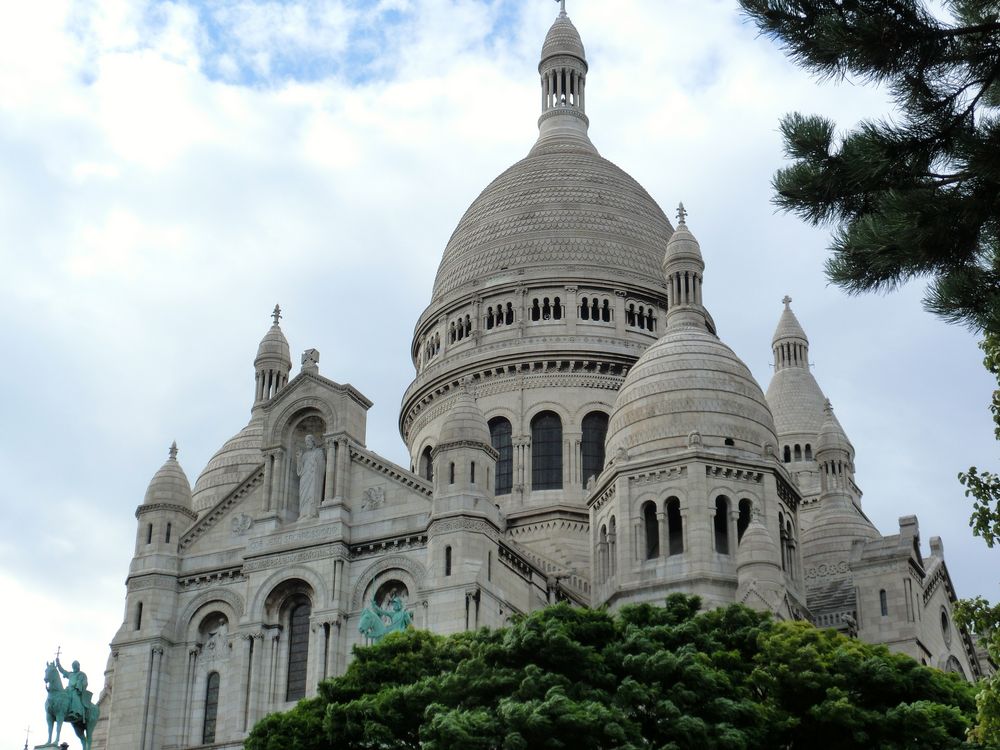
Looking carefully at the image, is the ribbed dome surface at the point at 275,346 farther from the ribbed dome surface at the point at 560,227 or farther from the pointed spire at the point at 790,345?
the pointed spire at the point at 790,345

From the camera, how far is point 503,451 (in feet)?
230

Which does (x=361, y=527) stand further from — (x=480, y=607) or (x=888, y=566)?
(x=888, y=566)

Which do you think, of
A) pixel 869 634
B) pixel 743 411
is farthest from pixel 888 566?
pixel 743 411

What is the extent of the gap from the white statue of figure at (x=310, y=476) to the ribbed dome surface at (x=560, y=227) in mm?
19613

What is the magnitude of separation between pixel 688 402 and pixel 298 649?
52.4ft

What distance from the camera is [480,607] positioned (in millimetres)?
51125

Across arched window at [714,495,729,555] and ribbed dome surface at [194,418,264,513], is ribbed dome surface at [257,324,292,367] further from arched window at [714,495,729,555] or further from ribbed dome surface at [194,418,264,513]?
arched window at [714,495,729,555]

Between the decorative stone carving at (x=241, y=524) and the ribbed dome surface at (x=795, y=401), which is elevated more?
the ribbed dome surface at (x=795, y=401)

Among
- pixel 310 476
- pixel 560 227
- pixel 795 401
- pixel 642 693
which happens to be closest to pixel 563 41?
pixel 560 227

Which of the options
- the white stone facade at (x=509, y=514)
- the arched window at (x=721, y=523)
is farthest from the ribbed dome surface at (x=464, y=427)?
the arched window at (x=721, y=523)

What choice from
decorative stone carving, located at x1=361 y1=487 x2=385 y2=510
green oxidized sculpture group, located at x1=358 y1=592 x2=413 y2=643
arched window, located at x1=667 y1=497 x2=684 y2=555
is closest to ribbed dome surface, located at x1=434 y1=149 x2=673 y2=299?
arched window, located at x1=667 y1=497 x2=684 y2=555

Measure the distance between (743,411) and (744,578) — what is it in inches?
301

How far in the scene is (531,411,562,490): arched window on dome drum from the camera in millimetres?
68750

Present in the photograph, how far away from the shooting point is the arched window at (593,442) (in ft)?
226
